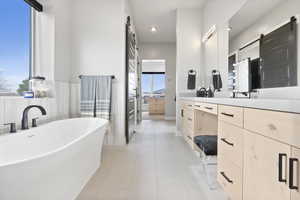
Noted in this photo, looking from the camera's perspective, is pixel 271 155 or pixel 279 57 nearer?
pixel 271 155

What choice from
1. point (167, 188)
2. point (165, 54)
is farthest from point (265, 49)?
point (165, 54)

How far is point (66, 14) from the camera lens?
3.49 m

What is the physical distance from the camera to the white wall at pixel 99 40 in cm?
365

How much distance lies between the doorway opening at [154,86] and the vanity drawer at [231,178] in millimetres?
8260

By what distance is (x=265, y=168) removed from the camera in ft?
3.47

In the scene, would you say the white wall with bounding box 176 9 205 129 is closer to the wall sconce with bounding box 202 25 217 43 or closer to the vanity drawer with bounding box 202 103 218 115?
the wall sconce with bounding box 202 25 217 43

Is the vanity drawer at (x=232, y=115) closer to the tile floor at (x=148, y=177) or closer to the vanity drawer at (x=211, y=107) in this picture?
the vanity drawer at (x=211, y=107)

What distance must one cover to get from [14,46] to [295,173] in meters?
3.01

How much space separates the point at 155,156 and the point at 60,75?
6.34 feet

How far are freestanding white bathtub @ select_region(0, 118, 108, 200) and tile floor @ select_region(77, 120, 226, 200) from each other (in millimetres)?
191

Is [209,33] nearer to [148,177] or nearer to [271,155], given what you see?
[148,177]

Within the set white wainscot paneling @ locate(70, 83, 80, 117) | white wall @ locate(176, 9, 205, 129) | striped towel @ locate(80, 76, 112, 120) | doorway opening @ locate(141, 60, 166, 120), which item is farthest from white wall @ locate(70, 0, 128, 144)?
doorway opening @ locate(141, 60, 166, 120)

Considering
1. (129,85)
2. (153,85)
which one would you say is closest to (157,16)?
(129,85)

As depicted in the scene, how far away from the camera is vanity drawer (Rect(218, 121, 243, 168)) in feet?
4.59
